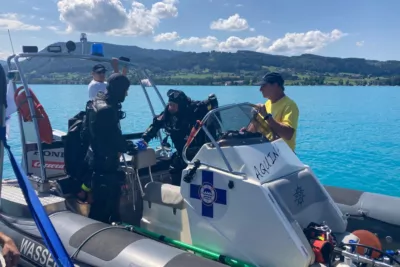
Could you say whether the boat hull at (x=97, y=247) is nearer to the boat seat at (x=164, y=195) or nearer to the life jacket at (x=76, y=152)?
→ the boat seat at (x=164, y=195)

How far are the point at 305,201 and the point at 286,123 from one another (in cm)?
113

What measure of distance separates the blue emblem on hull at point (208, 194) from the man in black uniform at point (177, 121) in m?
1.24

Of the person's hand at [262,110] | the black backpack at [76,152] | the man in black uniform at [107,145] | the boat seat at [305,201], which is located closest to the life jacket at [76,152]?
the black backpack at [76,152]

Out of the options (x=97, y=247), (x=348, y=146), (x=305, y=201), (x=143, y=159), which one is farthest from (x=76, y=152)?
(x=348, y=146)

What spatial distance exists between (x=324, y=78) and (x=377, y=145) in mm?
64844

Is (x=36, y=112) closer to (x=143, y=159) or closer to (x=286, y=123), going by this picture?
(x=143, y=159)

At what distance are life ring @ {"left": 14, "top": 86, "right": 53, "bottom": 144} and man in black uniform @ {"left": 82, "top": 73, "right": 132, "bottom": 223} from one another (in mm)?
531

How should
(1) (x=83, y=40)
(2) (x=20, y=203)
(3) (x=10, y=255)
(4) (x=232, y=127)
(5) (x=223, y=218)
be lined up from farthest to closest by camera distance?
(1) (x=83, y=40)
(2) (x=20, y=203)
(4) (x=232, y=127)
(5) (x=223, y=218)
(3) (x=10, y=255)

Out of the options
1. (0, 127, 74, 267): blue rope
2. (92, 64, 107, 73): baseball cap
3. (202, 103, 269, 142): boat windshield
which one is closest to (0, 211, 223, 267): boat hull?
(0, 127, 74, 267): blue rope

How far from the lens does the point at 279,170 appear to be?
136 inches

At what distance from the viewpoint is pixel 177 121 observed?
4617 mm

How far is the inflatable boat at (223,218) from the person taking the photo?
308 cm

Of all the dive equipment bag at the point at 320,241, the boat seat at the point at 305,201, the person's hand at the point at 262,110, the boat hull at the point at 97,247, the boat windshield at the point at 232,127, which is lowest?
the boat hull at the point at 97,247

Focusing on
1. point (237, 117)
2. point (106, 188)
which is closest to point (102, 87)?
point (106, 188)
